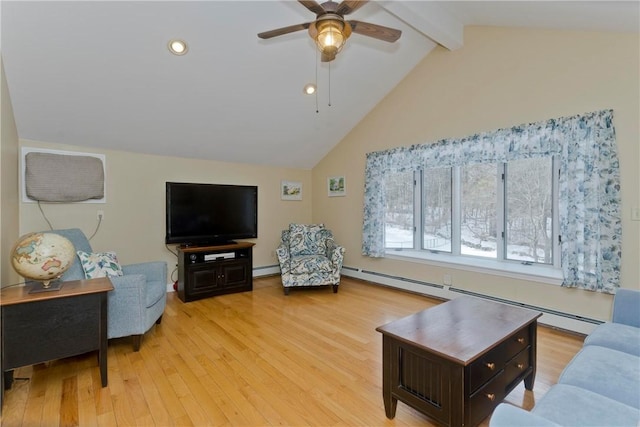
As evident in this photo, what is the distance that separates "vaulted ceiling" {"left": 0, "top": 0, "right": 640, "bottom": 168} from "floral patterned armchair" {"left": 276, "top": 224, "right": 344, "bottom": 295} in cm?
161

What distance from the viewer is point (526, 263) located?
3.47 m

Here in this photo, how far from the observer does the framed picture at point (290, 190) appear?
545 centimetres

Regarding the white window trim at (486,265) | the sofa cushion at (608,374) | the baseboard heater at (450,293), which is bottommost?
the baseboard heater at (450,293)

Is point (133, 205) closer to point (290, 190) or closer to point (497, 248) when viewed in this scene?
point (290, 190)

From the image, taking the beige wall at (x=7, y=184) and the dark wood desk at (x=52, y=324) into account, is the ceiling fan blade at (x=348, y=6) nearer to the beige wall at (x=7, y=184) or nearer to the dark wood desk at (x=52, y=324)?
the dark wood desk at (x=52, y=324)

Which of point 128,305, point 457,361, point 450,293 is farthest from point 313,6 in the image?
point 450,293

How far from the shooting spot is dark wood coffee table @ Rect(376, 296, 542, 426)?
1.51m

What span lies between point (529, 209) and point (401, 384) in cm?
270

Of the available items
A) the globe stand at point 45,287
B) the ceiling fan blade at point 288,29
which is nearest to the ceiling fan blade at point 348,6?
the ceiling fan blade at point 288,29

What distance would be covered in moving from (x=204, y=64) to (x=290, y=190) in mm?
2749


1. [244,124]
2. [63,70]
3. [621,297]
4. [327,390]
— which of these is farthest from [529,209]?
[63,70]

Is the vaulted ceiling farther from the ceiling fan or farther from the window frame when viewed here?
the window frame

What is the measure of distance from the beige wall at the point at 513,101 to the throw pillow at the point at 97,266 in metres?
3.31

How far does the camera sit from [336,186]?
529 cm
